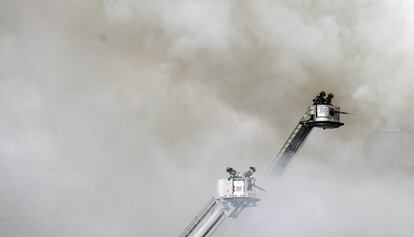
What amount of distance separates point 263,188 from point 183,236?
8536 millimetres

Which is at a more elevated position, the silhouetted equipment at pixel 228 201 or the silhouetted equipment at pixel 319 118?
the silhouetted equipment at pixel 319 118

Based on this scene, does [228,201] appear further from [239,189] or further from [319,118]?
[319,118]

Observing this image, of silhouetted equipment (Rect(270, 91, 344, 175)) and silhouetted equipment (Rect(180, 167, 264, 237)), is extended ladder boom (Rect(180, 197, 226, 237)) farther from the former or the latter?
silhouetted equipment (Rect(270, 91, 344, 175))

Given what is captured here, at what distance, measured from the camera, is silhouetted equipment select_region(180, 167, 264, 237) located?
6150 cm

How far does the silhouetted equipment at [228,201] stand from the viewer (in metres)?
61.5

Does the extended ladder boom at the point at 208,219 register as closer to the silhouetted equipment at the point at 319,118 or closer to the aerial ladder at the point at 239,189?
the aerial ladder at the point at 239,189

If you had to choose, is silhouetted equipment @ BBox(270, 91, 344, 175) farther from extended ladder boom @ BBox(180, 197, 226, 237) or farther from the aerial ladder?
extended ladder boom @ BBox(180, 197, 226, 237)

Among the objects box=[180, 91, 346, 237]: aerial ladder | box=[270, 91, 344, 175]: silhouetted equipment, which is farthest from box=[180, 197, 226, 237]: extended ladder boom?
box=[270, 91, 344, 175]: silhouetted equipment

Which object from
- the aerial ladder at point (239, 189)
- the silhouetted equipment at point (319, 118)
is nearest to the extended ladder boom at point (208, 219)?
the aerial ladder at point (239, 189)

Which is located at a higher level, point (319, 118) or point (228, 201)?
point (319, 118)

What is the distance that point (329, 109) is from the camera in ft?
204

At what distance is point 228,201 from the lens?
203 feet

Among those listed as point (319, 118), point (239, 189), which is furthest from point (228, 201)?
point (319, 118)

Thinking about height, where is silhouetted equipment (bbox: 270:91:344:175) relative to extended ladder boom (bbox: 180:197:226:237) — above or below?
above
